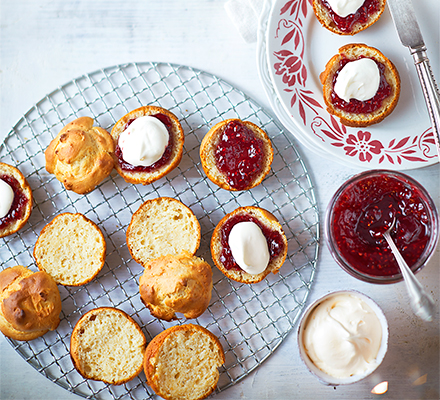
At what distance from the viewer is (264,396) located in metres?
3.10

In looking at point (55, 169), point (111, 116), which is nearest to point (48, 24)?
point (111, 116)

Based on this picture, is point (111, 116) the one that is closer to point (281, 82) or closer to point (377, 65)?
point (281, 82)

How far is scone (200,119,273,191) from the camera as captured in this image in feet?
9.43

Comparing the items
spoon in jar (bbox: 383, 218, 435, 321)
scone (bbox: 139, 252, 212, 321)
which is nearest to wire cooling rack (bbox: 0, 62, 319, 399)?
scone (bbox: 139, 252, 212, 321)

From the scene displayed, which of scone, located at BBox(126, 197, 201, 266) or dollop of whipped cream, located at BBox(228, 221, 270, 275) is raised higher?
scone, located at BBox(126, 197, 201, 266)

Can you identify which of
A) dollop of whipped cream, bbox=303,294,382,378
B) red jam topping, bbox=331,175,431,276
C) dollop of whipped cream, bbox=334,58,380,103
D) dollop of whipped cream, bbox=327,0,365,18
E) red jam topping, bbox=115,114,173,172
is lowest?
dollop of whipped cream, bbox=303,294,382,378


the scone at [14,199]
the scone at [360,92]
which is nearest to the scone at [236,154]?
the scone at [360,92]

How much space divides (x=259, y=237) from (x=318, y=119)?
A: 1.02m

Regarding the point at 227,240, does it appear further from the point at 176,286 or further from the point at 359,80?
the point at 359,80

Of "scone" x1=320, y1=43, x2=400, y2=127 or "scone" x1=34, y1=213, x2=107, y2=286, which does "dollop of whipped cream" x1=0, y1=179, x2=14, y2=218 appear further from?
"scone" x1=320, y1=43, x2=400, y2=127

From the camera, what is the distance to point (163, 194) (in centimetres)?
314

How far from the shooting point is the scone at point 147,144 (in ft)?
9.33

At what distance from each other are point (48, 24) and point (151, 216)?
1.87 meters

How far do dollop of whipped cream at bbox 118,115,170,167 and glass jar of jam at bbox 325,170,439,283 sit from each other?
1.34 meters
